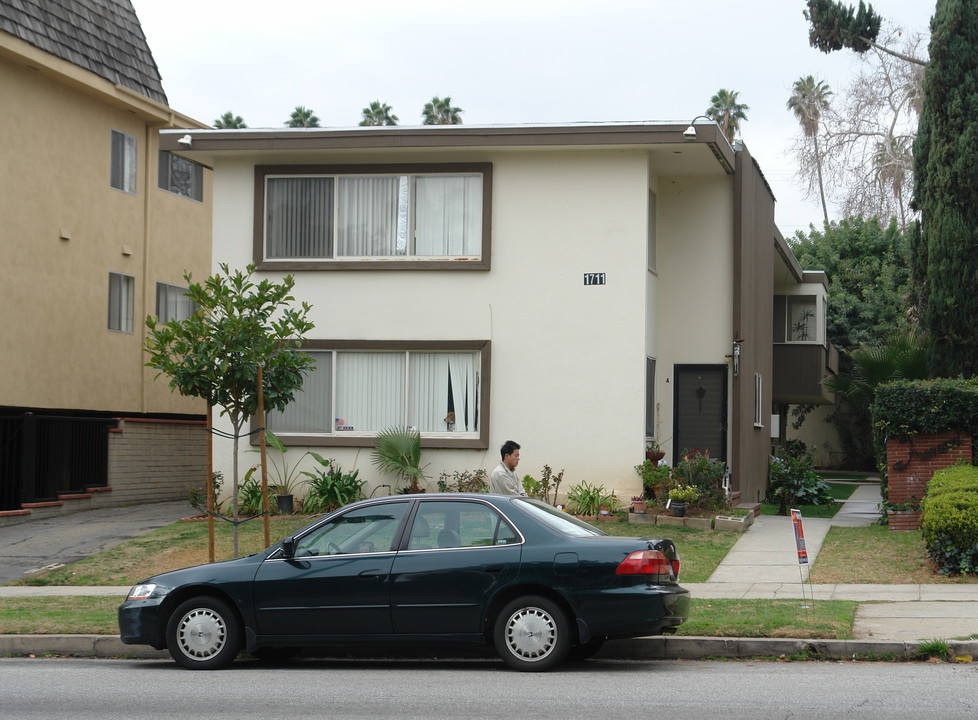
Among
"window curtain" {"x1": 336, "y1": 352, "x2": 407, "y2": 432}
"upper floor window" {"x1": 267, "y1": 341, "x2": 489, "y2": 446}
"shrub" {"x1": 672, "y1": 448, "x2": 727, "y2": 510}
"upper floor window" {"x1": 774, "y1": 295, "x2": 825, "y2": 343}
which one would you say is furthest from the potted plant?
"upper floor window" {"x1": 774, "y1": 295, "x2": 825, "y2": 343}

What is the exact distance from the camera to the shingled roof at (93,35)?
70.4ft

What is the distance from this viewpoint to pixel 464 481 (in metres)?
18.1

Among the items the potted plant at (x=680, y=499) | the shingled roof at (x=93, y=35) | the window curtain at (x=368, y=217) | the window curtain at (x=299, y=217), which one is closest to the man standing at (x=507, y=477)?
the potted plant at (x=680, y=499)

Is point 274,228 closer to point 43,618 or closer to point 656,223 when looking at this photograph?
point 656,223

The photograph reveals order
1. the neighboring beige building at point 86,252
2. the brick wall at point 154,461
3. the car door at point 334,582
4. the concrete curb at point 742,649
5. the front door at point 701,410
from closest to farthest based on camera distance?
the car door at point 334,582
the concrete curb at point 742,649
the front door at point 701,410
the neighboring beige building at point 86,252
the brick wall at point 154,461

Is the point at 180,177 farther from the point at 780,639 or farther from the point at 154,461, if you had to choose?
the point at 780,639

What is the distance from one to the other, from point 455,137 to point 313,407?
193 inches

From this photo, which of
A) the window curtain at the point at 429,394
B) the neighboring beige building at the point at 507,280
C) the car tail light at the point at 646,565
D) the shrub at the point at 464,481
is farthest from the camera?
the window curtain at the point at 429,394

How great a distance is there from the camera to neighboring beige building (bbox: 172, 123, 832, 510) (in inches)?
717

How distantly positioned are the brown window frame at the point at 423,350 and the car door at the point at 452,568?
8899mm

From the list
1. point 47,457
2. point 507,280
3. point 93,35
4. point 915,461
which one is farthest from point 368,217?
point 915,461

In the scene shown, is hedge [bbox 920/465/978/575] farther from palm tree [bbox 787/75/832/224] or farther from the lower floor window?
palm tree [bbox 787/75/832/224]

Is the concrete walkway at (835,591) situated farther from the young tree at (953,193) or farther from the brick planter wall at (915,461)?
the young tree at (953,193)

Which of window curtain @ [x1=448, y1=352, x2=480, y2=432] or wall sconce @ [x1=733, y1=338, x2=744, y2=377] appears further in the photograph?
wall sconce @ [x1=733, y1=338, x2=744, y2=377]
